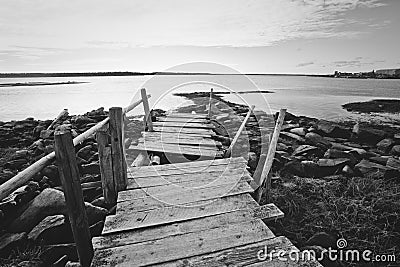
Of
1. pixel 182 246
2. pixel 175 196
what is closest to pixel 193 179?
pixel 175 196

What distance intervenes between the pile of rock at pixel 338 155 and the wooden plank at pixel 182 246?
182 inches

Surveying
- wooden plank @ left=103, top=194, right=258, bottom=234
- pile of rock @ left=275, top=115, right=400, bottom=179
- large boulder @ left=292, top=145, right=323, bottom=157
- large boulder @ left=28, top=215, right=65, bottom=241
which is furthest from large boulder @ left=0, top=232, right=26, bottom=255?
large boulder @ left=292, top=145, right=323, bottom=157

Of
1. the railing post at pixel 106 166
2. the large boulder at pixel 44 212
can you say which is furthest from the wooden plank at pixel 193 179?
the large boulder at pixel 44 212

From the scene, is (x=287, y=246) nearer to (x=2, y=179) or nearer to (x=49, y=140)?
(x=2, y=179)

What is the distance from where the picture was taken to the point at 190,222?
10.6ft

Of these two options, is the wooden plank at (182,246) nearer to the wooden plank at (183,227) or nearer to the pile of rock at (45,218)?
the wooden plank at (183,227)

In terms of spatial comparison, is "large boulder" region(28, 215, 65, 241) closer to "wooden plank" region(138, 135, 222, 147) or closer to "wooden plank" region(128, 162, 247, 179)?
"wooden plank" region(128, 162, 247, 179)

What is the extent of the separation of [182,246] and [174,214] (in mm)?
608

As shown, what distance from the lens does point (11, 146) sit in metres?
10.9

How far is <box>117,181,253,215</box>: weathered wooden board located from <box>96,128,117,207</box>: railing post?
256mm

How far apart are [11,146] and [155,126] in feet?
21.9

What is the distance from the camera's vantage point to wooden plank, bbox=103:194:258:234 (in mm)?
3127

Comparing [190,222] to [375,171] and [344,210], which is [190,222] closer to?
[344,210]

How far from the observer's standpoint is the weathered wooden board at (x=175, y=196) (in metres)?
3.57
